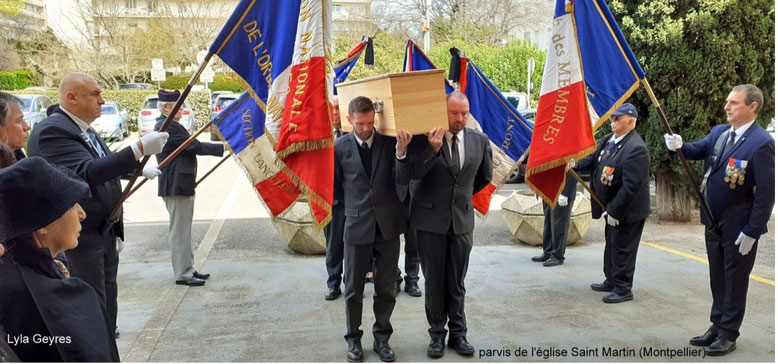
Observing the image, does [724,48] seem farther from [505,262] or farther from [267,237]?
[267,237]

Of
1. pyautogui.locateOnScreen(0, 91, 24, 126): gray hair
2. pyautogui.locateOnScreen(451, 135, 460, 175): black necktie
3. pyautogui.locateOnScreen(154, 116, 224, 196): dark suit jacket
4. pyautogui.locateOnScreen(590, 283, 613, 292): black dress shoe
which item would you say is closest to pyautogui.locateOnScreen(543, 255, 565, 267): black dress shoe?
pyautogui.locateOnScreen(590, 283, 613, 292): black dress shoe

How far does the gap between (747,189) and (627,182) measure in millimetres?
1351

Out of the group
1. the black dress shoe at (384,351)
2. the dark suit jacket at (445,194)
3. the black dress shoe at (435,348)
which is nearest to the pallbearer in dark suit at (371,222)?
the black dress shoe at (384,351)

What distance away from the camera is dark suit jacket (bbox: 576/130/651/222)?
5863 millimetres

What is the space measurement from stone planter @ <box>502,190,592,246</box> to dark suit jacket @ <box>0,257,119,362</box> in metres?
7.01

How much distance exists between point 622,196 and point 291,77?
3275mm

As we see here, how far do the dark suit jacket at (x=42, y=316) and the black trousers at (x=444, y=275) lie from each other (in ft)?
9.81

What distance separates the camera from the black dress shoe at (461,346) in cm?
465

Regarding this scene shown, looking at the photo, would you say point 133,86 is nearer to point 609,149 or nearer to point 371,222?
point 609,149

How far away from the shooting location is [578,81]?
17.2 ft

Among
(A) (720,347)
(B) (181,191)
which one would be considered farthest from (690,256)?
(B) (181,191)

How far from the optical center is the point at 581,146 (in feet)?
17.2

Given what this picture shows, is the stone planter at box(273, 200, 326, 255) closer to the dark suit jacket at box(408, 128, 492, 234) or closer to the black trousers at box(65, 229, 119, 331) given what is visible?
the dark suit jacket at box(408, 128, 492, 234)

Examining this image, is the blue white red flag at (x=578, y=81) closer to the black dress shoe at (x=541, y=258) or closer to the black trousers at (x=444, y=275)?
the black trousers at (x=444, y=275)
